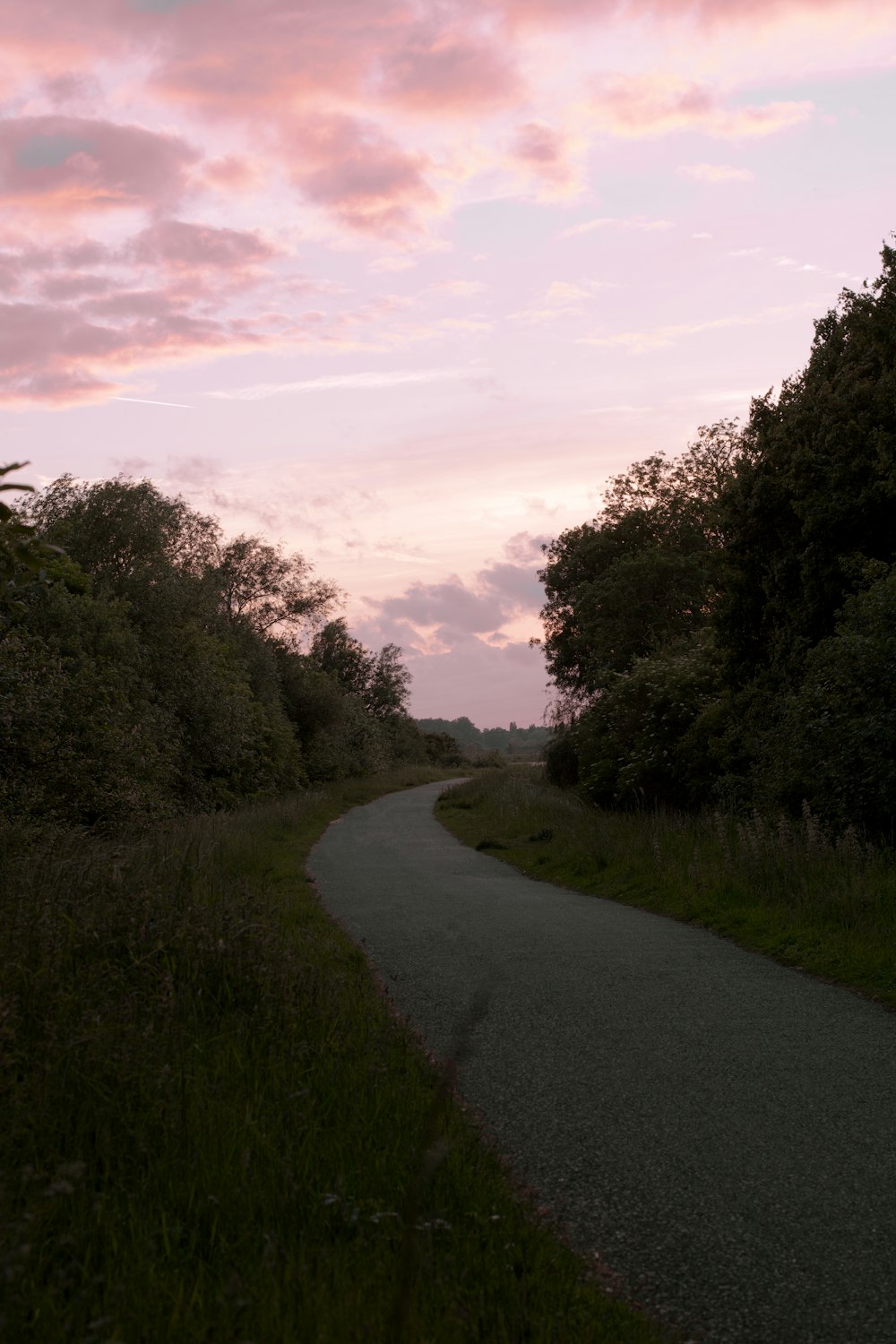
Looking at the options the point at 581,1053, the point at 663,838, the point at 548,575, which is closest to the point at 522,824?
the point at 663,838

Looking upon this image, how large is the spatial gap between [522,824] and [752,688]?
737 cm

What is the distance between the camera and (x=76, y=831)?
1299cm

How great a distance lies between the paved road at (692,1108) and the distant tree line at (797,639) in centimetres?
516

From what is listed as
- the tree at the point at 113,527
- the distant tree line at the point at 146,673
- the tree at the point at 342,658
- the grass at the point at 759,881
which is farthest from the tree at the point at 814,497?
the tree at the point at 342,658

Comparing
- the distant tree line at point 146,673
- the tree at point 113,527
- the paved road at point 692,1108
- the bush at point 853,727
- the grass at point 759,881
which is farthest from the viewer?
the tree at point 113,527

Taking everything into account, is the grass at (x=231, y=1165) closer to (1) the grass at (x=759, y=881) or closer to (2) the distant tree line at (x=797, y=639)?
(1) the grass at (x=759, y=881)

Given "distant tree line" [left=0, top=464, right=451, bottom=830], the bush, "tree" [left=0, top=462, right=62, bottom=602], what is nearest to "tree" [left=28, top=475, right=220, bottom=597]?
"distant tree line" [left=0, top=464, right=451, bottom=830]

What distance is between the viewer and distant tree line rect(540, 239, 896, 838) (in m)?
14.2

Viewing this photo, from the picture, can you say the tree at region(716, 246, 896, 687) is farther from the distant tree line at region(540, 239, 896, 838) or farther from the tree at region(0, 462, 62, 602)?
the tree at region(0, 462, 62, 602)

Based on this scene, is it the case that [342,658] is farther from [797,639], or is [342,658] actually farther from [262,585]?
[797,639]

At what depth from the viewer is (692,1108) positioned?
5.57 metres

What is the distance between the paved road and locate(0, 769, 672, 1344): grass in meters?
0.37

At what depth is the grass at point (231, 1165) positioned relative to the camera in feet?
10.5

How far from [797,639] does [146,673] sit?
22218 mm
